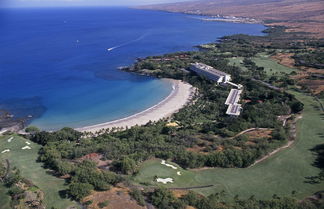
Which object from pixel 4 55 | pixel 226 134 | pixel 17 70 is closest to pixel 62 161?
pixel 226 134

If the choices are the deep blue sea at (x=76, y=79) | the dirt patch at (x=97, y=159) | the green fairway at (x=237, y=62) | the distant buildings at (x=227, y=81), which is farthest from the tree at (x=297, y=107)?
the dirt patch at (x=97, y=159)

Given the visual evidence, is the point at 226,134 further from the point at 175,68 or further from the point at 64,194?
the point at 175,68

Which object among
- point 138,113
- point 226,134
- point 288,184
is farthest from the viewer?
point 138,113

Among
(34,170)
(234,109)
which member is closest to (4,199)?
(34,170)

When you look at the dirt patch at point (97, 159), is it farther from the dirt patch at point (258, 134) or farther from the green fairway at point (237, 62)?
the green fairway at point (237, 62)

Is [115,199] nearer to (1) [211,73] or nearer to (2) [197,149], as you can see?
(2) [197,149]

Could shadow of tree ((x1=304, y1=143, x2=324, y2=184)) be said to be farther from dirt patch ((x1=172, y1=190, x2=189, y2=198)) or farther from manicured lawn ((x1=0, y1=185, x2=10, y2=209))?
manicured lawn ((x1=0, y1=185, x2=10, y2=209))

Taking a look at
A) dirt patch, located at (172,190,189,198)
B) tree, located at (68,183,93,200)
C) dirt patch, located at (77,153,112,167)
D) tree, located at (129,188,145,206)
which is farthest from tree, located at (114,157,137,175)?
dirt patch, located at (172,190,189,198)
